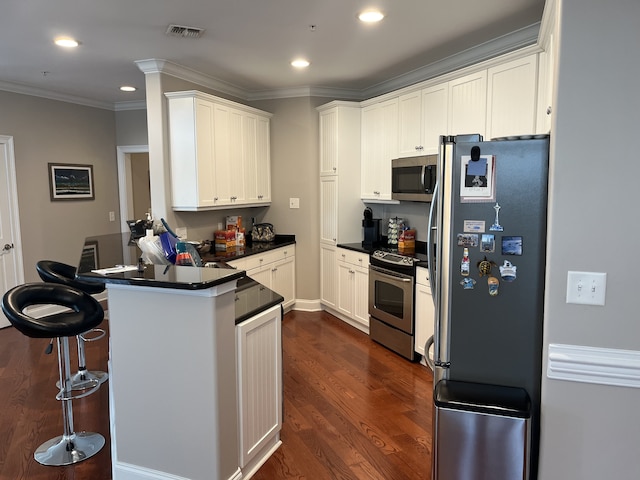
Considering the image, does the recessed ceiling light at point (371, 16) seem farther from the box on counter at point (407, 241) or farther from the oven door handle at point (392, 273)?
the box on counter at point (407, 241)

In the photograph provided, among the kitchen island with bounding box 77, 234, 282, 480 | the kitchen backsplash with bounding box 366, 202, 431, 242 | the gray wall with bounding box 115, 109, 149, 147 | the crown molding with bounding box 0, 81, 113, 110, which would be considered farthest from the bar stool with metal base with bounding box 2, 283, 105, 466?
the gray wall with bounding box 115, 109, 149, 147

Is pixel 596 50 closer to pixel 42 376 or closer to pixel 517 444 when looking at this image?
pixel 517 444

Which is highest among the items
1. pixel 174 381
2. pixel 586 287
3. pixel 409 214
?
pixel 409 214

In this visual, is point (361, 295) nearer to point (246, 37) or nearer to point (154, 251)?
point (154, 251)

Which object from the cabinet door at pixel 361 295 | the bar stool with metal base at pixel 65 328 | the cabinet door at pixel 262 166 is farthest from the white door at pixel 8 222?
the cabinet door at pixel 361 295

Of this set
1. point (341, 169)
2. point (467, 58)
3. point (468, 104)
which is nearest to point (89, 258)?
point (341, 169)

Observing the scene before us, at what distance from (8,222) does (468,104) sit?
483 cm

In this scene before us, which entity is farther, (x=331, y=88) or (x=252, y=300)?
(x=331, y=88)

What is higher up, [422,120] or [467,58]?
[467,58]

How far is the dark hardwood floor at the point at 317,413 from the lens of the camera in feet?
8.07

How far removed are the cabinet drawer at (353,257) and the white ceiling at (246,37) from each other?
1.84m

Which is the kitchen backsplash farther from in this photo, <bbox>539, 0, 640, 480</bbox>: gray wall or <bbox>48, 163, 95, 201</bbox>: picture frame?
<bbox>48, 163, 95, 201</bbox>: picture frame

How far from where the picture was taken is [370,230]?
194 inches

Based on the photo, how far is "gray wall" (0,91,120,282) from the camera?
4.96 metres
